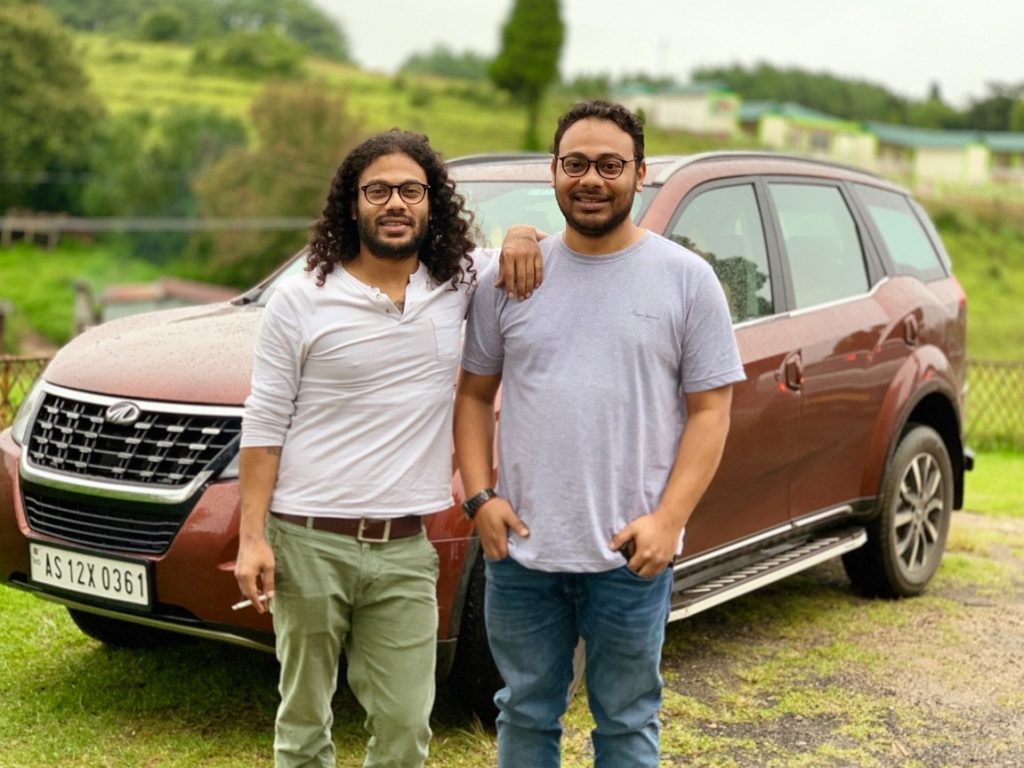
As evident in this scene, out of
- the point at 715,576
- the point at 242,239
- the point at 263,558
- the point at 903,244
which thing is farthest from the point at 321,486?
the point at 242,239

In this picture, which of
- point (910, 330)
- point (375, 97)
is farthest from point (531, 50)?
point (910, 330)

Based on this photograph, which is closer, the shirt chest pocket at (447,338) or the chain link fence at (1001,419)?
the shirt chest pocket at (447,338)

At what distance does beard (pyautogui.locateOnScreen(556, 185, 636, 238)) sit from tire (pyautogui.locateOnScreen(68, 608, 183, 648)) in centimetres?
268

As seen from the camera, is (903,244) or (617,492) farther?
(903,244)

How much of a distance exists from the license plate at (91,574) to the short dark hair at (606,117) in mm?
1785

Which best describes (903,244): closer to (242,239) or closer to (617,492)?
(617,492)

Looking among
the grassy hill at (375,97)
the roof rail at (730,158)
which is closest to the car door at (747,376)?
the roof rail at (730,158)

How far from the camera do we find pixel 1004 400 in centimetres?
1515

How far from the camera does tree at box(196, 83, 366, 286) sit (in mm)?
51719

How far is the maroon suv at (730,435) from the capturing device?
3.79 meters

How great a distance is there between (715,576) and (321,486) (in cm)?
224

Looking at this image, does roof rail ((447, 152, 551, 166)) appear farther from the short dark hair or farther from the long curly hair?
the short dark hair

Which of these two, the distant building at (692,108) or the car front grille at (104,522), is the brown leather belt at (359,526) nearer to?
the car front grille at (104,522)

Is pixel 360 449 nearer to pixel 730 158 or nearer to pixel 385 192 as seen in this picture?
pixel 385 192
